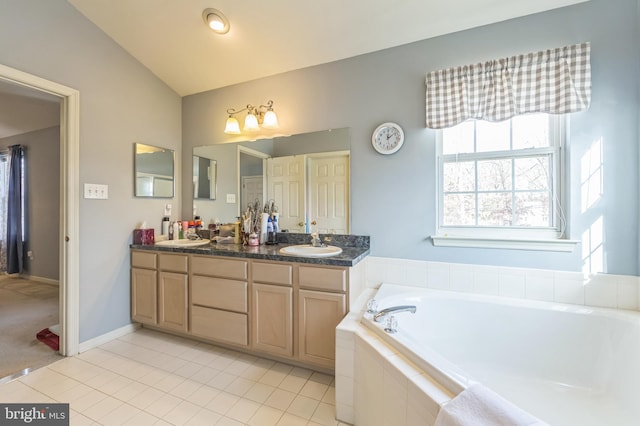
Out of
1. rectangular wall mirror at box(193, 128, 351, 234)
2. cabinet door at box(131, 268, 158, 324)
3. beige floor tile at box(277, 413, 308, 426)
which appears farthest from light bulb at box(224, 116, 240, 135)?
beige floor tile at box(277, 413, 308, 426)

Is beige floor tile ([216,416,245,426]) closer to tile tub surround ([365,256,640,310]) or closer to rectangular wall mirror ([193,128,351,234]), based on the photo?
tile tub surround ([365,256,640,310])

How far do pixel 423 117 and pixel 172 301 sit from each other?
99.4 inches

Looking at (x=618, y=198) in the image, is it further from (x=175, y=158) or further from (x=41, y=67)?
(x=41, y=67)

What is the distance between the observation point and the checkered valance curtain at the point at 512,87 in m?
1.60

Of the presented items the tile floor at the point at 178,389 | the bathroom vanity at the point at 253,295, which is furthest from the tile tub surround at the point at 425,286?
the tile floor at the point at 178,389

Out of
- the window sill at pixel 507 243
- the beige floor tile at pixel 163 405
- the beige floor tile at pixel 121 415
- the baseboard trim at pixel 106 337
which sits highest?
the window sill at pixel 507 243

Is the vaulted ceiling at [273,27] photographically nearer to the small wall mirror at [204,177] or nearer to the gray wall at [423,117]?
the gray wall at [423,117]

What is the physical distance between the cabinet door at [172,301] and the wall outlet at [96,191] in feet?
2.67

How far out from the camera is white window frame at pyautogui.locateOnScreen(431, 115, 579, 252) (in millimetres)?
1720

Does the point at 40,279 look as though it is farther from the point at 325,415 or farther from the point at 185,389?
the point at 325,415

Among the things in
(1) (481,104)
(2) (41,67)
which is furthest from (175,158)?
(1) (481,104)

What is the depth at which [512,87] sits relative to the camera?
5.69ft

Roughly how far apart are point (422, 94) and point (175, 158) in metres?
2.52

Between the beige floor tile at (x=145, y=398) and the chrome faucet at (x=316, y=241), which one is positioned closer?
the beige floor tile at (x=145, y=398)
